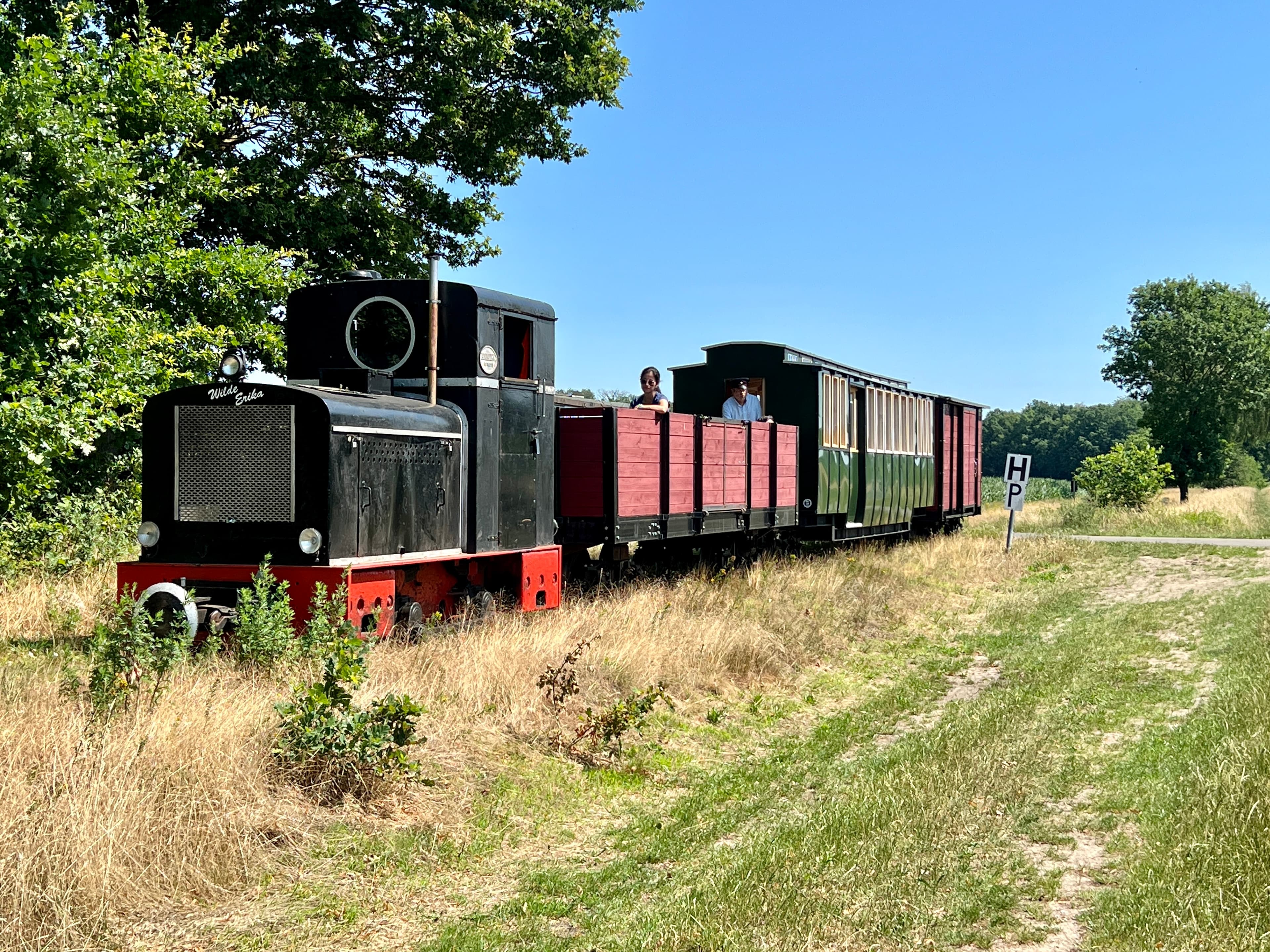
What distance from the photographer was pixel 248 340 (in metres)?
13.6

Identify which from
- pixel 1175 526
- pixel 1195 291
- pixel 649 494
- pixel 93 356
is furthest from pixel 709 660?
pixel 1195 291

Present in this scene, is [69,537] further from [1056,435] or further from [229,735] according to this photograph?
[1056,435]

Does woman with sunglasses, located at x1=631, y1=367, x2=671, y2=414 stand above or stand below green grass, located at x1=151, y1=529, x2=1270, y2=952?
above

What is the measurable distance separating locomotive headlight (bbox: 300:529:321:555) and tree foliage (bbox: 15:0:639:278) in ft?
30.7

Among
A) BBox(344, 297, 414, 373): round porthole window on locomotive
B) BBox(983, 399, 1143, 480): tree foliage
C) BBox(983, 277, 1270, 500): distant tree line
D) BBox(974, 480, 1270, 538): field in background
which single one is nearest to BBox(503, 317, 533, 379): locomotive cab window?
BBox(344, 297, 414, 373): round porthole window on locomotive

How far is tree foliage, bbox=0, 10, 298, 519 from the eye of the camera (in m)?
10.1

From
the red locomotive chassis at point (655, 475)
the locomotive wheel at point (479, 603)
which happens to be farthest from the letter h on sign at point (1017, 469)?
the locomotive wheel at point (479, 603)

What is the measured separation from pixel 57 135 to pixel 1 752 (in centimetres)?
727

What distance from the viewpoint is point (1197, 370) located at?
194ft

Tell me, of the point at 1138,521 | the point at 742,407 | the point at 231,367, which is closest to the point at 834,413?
the point at 742,407

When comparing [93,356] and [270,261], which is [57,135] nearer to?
[93,356]

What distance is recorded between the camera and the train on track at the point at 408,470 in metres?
8.29

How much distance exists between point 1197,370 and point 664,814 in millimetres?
61065

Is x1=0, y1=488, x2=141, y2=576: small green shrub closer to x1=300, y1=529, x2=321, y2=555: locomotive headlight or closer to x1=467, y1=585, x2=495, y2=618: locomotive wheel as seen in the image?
x1=467, y1=585, x2=495, y2=618: locomotive wheel
